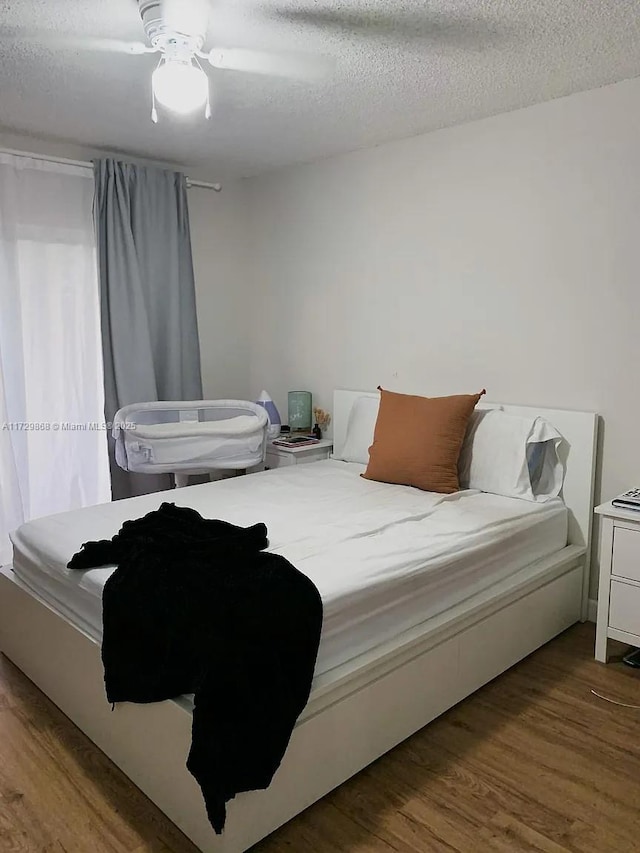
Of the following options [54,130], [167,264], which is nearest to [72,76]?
[54,130]

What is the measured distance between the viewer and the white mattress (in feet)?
6.79

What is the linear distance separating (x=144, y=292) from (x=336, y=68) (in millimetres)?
1896

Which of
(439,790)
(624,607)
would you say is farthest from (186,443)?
(624,607)

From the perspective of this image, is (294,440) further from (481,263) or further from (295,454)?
(481,263)

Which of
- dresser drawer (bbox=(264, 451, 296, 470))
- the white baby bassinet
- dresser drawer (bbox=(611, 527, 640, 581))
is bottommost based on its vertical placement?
dresser drawer (bbox=(611, 527, 640, 581))

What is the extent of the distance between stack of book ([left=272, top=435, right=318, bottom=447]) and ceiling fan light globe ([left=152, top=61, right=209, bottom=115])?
2100mm

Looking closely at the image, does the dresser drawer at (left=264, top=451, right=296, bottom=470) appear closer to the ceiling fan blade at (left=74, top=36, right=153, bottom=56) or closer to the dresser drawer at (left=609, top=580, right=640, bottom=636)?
the dresser drawer at (left=609, top=580, right=640, bottom=636)

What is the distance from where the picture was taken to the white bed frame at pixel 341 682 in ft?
5.80

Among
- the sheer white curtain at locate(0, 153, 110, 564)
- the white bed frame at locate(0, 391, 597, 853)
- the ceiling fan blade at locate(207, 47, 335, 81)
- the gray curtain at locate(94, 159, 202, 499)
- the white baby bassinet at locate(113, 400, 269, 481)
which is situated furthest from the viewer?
the gray curtain at locate(94, 159, 202, 499)

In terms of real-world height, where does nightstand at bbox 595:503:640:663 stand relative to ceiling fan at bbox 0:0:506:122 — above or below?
below

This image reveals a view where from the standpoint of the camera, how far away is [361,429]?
3699 millimetres

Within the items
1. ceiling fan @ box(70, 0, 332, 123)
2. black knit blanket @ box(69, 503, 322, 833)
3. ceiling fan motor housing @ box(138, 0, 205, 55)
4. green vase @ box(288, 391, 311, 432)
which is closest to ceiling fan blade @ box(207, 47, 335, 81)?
ceiling fan @ box(70, 0, 332, 123)

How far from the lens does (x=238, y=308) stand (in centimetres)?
466

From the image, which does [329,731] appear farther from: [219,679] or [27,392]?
[27,392]
